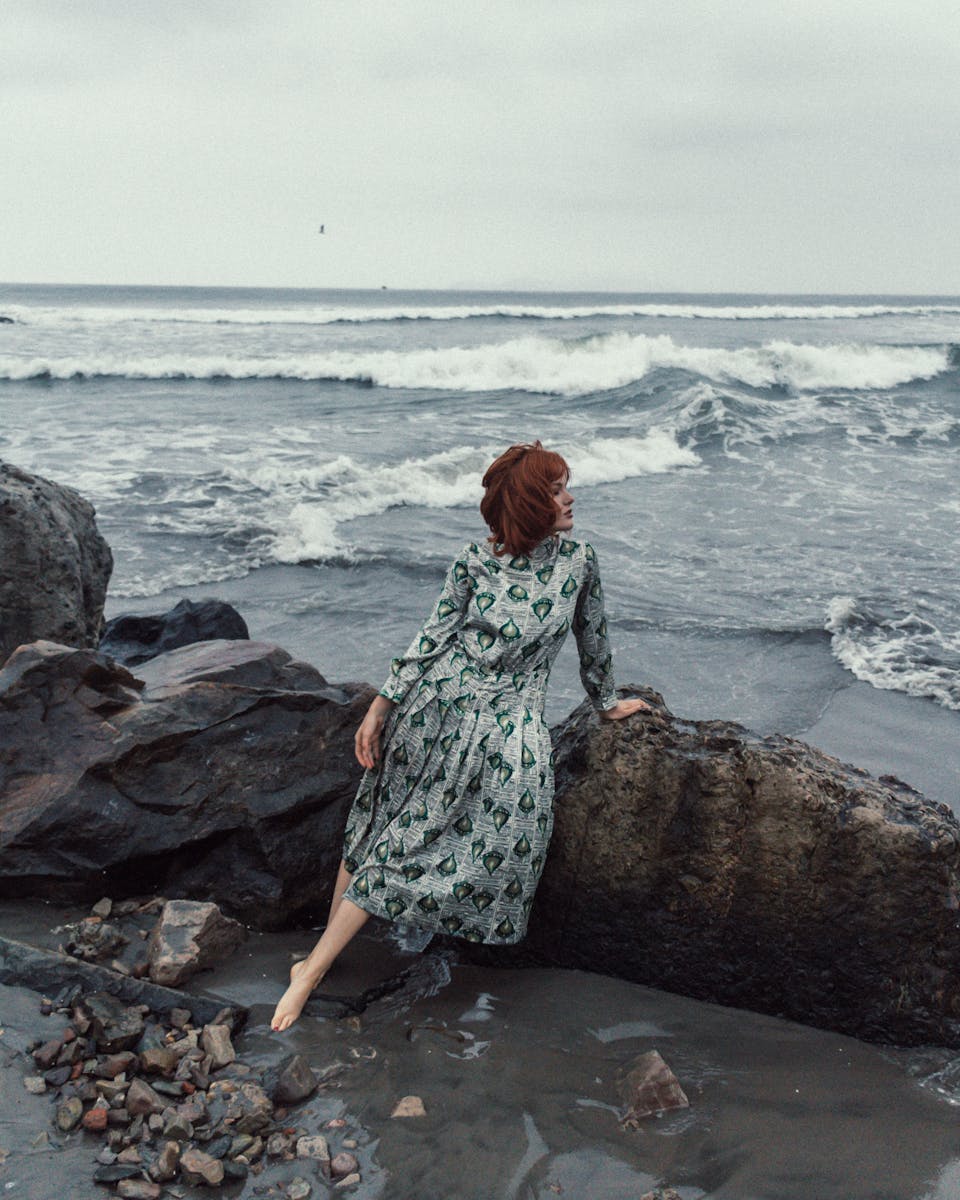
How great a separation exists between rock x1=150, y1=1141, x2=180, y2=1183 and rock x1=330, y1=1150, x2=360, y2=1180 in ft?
1.18

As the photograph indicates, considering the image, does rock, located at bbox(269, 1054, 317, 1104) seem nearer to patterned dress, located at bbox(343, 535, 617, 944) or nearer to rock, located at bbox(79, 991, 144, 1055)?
rock, located at bbox(79, 991, 144, 1055)

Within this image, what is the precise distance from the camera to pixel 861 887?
3.30m

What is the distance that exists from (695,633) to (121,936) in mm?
5427

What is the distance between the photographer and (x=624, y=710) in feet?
12.1

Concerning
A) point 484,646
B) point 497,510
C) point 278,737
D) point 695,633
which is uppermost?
point 497,510

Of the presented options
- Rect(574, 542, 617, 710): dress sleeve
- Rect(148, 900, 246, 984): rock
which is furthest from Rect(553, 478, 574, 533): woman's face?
Rect(148, 900, 246, 984): rock

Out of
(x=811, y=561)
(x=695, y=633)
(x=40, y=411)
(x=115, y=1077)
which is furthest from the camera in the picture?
(x=40, y=411)

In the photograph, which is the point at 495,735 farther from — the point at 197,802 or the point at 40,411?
the point at 40,411

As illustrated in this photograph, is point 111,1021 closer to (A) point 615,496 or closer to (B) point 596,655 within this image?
(B) point 596,655

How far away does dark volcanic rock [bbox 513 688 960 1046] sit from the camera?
10.8 ft

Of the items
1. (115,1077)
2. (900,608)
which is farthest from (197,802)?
(900,608)

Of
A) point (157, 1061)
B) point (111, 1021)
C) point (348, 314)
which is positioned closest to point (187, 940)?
point (111, 1021)

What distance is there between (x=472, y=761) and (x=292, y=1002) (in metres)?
0.87

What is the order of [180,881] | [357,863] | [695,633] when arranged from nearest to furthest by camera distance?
[357,863], [180,881], [695,633]
